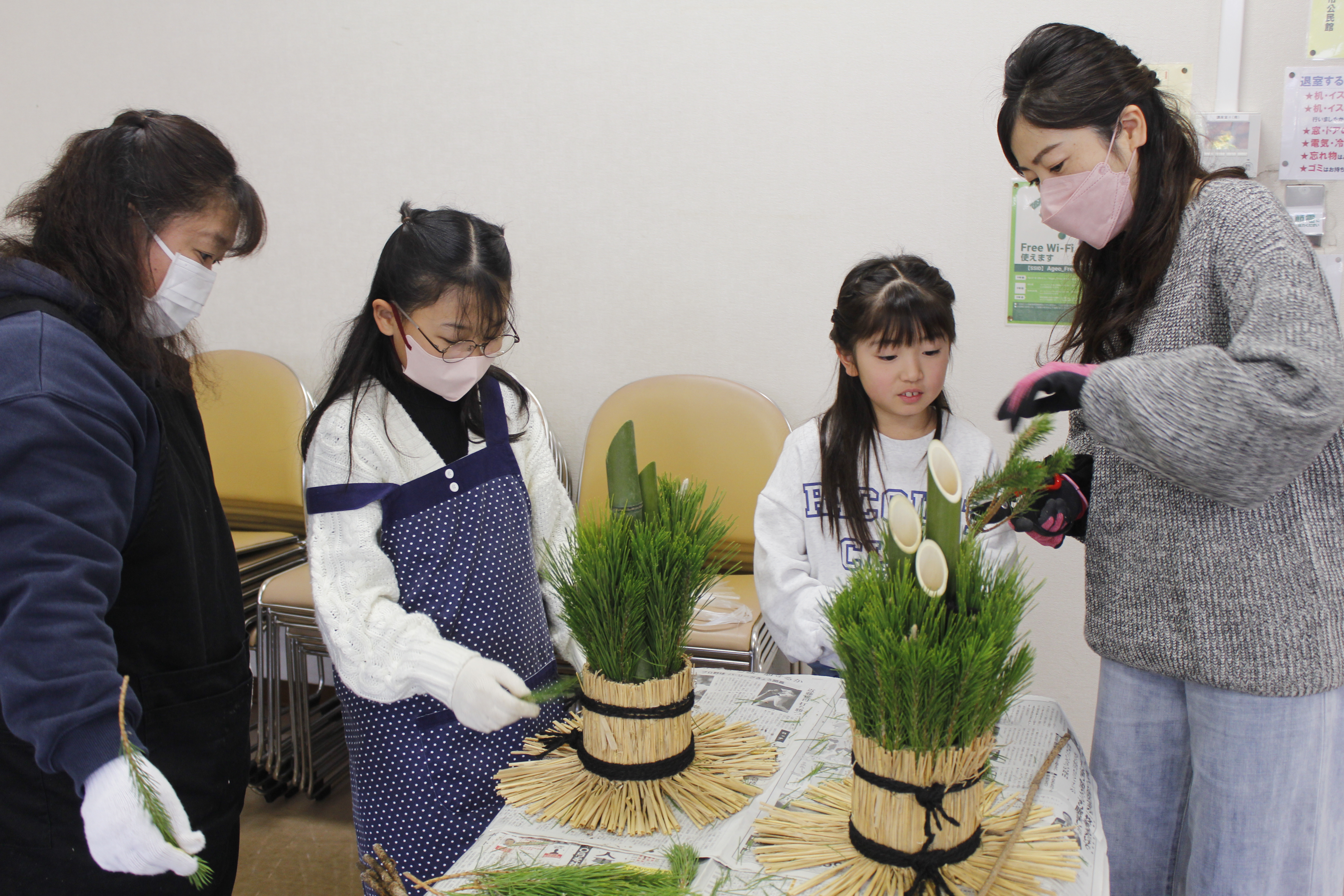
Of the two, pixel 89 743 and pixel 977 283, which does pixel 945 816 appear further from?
pixel 977 283

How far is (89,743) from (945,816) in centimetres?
83

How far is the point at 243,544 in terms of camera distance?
2549mm

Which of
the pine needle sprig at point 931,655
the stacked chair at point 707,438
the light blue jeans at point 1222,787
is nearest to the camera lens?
the pine needle sprig at point 931,655

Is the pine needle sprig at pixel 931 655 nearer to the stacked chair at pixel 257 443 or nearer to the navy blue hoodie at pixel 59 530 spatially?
the navy blue hoodie at pixel 59 530

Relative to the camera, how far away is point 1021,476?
2.94 feet

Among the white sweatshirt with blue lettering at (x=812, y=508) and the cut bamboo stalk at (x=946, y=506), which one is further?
the white sweatshirt with blue lettering at (x=812, y=508)

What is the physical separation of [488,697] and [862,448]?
2.74 ft

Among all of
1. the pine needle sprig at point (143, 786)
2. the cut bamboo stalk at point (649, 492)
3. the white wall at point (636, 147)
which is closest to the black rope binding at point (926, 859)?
the cut bamboo stalk at point (649, 492)

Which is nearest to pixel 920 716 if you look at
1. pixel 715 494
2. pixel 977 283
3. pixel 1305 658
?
pixel 1305 658

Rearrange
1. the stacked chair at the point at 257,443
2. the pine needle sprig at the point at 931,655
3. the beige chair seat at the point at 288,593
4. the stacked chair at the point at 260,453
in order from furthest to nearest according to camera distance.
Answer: the stacked chair at the point at 257,443 < the stacked chair at the point at 260,453 < the beige chair seat at the point at 288,593 < the pine needle sprig at the point at 931,655

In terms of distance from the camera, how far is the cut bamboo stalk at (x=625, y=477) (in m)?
1.05

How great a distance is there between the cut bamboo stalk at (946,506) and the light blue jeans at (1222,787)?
518 mm

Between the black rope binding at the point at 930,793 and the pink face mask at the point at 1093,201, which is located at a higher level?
the pink face mask at the point at 1093,201

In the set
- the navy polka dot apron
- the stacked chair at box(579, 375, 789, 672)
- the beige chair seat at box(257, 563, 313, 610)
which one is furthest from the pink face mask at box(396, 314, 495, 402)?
the beige chair seat at box(257, 563, 313, 610)
